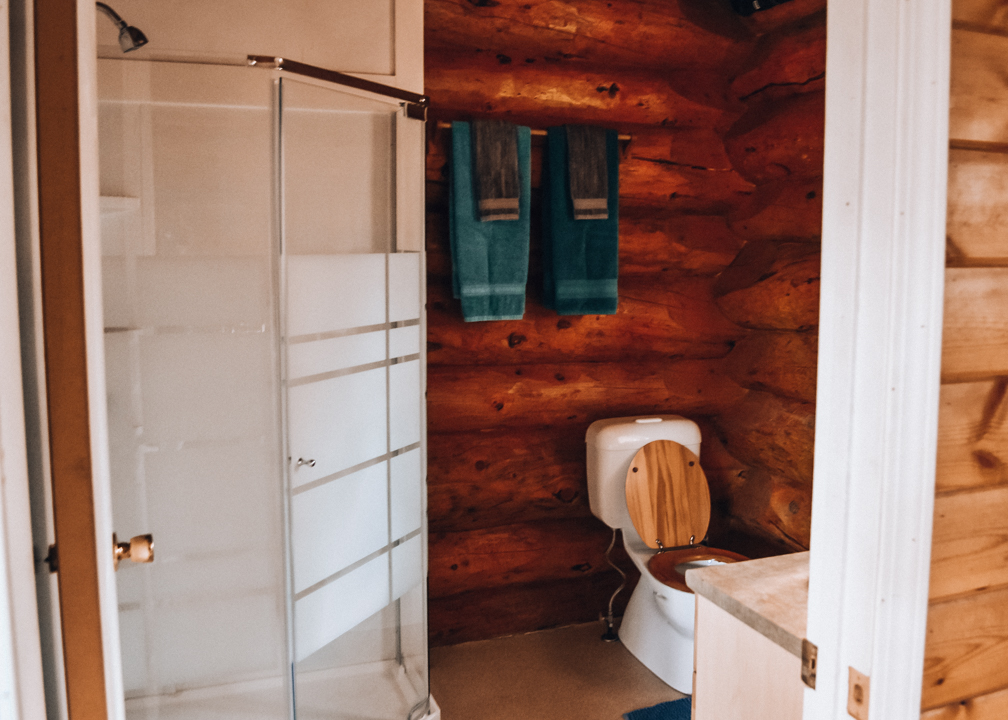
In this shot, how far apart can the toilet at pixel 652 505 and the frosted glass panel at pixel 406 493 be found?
0.81 meters

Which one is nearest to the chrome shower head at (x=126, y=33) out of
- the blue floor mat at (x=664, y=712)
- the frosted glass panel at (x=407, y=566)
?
the frosted glass panel at (x=407, y=566)

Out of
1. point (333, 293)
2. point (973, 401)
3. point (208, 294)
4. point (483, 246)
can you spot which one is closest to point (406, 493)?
point (333, 293)

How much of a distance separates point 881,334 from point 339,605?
161 cm

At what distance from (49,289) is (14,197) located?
0.31 ft

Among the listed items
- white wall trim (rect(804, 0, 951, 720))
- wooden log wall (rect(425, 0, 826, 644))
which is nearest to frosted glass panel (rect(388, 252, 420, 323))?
wooden log wall (rect(425, 0, 826, 644))

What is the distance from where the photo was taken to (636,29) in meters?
2.76

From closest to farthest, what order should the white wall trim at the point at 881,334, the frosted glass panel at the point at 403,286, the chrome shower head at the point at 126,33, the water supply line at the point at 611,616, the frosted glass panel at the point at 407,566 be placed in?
the white wall trim at the point at 881,334 < the chrome shower head at the point at 126,33 < the frosted glass panel at the point at 403,286 < the frosted glass panel at the point at 407,566 < the water supply line at the point at 611,616

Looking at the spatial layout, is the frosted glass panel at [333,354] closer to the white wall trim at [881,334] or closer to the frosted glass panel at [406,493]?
the frosted glass panel at [406,493]

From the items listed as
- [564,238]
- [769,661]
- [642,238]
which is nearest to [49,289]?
[769,661]

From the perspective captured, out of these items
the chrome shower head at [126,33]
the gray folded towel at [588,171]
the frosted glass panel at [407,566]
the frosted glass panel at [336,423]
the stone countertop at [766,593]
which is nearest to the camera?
the stone countertop at [766,593]

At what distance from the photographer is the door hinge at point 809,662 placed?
92cm

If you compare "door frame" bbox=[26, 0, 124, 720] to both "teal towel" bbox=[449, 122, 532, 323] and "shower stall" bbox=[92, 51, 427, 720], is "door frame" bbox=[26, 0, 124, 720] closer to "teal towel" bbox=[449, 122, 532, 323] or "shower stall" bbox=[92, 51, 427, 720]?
"shower stall" bbox=[92, 51, 427, 720]

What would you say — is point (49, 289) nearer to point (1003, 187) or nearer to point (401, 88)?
point (1003, 187)

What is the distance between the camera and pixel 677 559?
266cm
